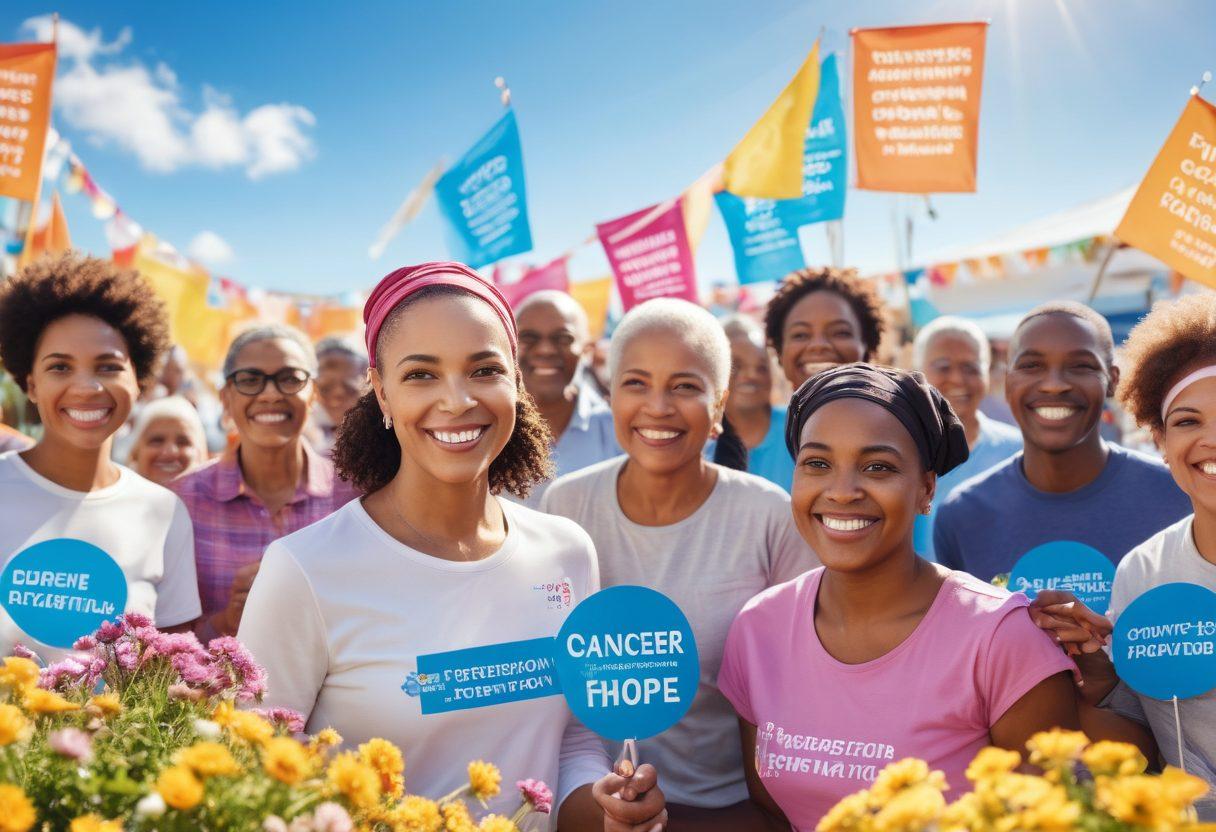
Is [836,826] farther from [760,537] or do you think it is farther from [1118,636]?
[760,537]

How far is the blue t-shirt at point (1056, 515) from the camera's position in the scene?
3156 mm

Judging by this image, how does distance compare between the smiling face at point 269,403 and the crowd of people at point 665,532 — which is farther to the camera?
the smiling face at point 269,403

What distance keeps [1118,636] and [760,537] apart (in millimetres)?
1053

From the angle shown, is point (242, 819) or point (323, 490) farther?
point (323, 490)

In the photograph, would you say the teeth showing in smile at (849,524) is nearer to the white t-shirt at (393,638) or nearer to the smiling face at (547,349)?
the white t-shirt at (393,638)

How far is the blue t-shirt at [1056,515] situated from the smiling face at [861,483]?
3.65 ft

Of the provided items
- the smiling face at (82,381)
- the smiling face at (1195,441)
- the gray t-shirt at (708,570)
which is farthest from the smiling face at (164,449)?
the smiling face at (1195,441)

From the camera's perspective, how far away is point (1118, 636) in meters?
2.27

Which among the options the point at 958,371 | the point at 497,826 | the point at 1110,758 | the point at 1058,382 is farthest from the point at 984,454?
the point at 497,826

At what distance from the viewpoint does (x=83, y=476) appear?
309 centimetres

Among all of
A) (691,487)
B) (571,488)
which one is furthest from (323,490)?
(691,487)

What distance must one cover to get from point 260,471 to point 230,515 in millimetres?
251

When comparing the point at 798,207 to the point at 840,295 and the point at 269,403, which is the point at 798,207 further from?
the point at 269,403

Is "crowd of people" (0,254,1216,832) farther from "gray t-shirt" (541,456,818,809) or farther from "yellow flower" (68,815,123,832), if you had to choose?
"yellow flower" (68,815,123,832)
